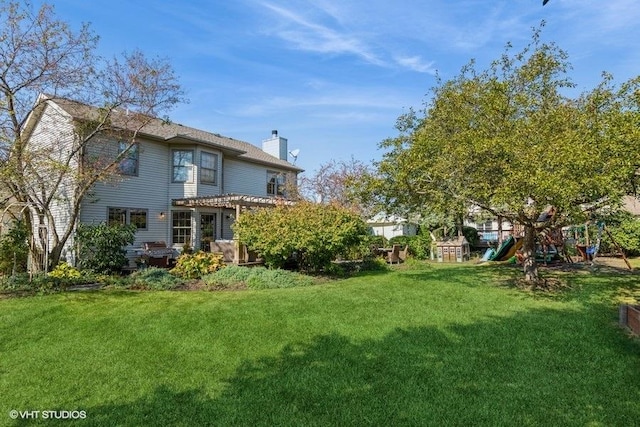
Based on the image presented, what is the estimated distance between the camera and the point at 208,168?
1712 centimetres

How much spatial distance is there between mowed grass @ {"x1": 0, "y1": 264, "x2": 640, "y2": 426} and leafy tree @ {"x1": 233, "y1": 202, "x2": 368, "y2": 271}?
339 centimetres

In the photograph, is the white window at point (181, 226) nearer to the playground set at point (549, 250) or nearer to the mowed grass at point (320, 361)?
the mowed grass at point (320, 361)

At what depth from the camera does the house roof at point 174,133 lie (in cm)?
1197

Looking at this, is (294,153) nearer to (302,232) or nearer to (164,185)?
(164,185)

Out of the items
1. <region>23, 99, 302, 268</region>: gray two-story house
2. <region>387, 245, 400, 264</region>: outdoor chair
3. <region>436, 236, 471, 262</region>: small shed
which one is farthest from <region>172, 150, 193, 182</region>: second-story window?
<region>436, 236, 471, 262</region>: small shed

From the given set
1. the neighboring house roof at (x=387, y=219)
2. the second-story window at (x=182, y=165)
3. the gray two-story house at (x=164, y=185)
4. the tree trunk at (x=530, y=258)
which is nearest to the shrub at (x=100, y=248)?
the gray two-story house at (x=164, y=185)

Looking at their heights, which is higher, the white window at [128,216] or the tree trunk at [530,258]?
the white window at [128,216]

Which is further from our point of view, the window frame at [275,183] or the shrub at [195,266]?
the window frame at [275,183]

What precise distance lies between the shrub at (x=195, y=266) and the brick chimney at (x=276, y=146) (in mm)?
12924

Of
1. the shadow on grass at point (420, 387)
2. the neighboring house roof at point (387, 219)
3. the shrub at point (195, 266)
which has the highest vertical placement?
the neighboring house roof at point (387, 219)

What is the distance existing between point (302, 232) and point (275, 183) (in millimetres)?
10762

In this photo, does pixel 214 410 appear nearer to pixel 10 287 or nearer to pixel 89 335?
pixel 89 335

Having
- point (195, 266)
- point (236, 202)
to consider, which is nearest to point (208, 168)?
point (236, 202)

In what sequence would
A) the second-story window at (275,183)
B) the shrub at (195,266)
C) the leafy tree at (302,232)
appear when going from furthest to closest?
the second-story window at (275,183) → the leafy tree at (302,232) → the shrub at (195,266)
